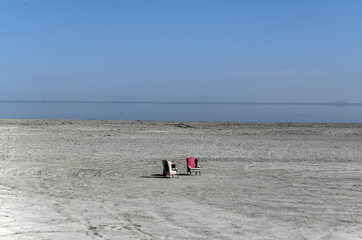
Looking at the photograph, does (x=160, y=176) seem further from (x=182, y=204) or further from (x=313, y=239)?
(x=313, y=239)

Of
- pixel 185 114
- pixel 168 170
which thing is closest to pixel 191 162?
pixel 168 170

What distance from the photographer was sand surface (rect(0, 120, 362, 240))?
913 cm

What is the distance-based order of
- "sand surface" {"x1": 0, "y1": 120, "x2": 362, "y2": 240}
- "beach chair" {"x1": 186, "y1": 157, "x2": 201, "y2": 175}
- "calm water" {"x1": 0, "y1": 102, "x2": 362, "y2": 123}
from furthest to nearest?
"calm water" {"x1": 0, "y1": 102, "x2": 362, "y2": 123} → "beach chair" {"x1": 186, "y1": 157, "x2": 201, "y2": 175} → "sand surface" {"x1": 0, "y1": 120, "x2": 362, "y2": 240}

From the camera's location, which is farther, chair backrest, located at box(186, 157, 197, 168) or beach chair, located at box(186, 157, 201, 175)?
chair backrest, located at box(186, 157, 197, 168)

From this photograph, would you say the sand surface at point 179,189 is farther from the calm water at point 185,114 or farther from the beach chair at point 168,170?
the calm water at point 185,114

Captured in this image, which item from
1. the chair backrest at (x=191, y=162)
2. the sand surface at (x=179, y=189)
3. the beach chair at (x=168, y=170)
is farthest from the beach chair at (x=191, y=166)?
the beach chair at (x=168, y=170)

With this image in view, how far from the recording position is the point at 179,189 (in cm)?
1305

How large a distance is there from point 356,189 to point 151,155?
30.4ft

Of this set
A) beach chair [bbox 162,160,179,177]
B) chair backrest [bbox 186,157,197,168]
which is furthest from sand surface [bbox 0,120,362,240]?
chair backrest [bbox 186,157,197,168]

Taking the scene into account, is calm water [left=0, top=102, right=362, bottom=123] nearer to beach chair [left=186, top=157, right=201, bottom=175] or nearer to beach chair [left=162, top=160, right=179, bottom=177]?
beach chair [left=186, top=157, right=201, bottom=175]

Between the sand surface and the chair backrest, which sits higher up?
the chair backrest

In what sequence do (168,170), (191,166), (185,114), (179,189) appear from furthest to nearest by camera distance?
(185,114) < (191,166) < (168,170) < (179,189)

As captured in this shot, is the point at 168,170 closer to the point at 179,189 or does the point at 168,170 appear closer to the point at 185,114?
the point at 179,189

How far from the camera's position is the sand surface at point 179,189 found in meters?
9.13
